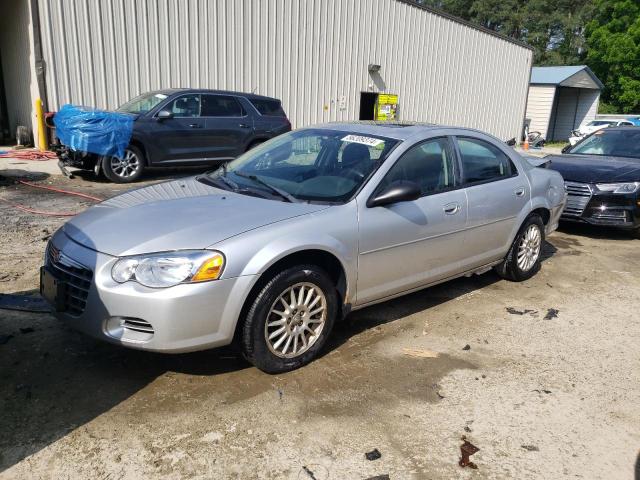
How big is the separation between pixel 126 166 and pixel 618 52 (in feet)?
139

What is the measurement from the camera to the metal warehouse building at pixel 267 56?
11898 millimetres

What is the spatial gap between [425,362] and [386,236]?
3.02 feet

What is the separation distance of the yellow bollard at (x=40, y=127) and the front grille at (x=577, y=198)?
35.4 ft

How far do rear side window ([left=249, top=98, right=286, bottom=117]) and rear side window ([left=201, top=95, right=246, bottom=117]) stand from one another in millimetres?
424

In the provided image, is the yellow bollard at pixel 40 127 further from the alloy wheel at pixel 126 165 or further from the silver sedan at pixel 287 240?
the silver sedan at pixel 287 240

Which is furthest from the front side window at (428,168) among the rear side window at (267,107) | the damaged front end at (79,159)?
the rear side window at (267,107)

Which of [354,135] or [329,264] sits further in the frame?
[354,135]

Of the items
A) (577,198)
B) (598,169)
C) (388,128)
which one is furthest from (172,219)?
(598,169)

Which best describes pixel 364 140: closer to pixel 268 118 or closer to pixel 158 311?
pixel 158 311

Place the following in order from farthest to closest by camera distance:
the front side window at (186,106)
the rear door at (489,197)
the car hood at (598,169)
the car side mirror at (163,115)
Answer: the front side window at (186,106), the car side mirror at (163,115), the car hood at (598,169), the rear door at (489,197)

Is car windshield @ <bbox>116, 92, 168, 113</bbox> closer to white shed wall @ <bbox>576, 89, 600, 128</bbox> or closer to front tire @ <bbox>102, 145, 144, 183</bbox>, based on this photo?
front tire @ <bbox>102, 145, 144, 183</bbox>

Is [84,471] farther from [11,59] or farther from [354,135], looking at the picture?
[11,59]

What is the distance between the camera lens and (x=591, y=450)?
2861mm

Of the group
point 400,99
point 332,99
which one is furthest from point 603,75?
point 332,99
